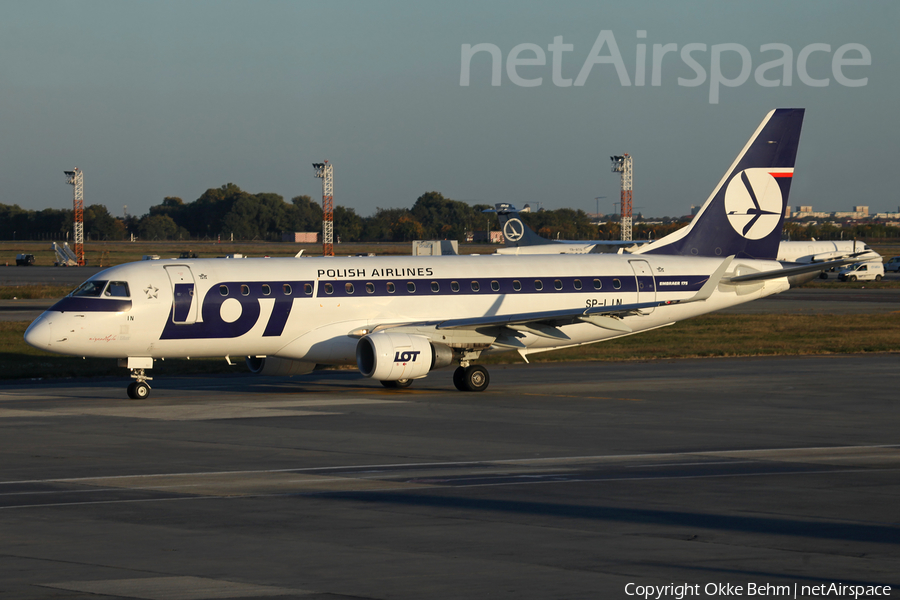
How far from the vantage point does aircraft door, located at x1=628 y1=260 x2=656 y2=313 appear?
35.2m

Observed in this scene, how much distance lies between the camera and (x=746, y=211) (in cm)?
3794

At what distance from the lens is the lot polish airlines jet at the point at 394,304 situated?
30.0 m

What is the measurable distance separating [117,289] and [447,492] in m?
16.6

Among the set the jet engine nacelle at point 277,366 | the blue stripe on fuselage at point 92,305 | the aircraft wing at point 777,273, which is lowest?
the jet engine nacelle at point 277,366

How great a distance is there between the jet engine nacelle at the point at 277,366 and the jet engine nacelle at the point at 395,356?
2.65m

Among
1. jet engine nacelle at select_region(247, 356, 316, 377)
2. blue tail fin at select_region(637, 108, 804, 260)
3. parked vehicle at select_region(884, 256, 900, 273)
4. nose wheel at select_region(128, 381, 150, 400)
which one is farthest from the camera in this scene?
parked vehicle at select_region(884, 256, 900, 273)

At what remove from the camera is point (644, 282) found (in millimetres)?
35344

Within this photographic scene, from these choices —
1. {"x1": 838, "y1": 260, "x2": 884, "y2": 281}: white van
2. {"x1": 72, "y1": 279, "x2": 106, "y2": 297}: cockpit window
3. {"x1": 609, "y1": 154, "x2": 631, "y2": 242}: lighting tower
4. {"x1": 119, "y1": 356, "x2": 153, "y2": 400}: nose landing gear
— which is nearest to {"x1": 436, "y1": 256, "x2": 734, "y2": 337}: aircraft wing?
{"x1": 119, "y1": 356, "x2": 153, "y2": 400}: nose landing gear

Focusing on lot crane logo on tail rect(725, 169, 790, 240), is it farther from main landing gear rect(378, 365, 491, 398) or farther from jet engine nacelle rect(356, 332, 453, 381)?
jet engine nacelle rect(356, 332, 453, 381)

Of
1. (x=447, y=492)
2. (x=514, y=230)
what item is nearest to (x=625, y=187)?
(x=514, y=230)

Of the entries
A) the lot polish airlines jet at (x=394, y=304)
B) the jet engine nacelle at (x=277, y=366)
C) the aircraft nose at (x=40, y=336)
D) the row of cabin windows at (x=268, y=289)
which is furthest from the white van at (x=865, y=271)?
the aircraft nose at (x=40, y=336)

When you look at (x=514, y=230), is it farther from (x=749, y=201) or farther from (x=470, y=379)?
(x=470, y=379)

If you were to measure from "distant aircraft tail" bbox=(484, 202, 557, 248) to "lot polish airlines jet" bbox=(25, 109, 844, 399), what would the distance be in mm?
75608

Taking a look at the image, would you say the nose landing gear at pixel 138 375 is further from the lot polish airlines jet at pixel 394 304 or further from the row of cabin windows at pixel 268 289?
the row of cabin windows at pixel 268 289
